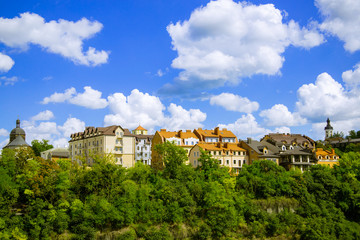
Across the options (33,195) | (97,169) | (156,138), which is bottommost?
(33,195)

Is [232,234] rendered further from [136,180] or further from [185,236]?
[136,180]

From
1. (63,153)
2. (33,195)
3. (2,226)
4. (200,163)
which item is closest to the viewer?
(2,226)

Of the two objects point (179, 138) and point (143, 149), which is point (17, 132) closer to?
point (143, 149)

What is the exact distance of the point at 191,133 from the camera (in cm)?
7344

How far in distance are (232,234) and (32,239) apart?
84.1 ft

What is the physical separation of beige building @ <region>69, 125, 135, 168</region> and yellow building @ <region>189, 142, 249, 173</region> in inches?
514

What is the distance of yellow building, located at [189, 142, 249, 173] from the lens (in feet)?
214

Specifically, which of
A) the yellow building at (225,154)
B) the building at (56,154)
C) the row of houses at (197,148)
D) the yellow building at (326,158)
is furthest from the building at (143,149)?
the yellow building at (326,158)

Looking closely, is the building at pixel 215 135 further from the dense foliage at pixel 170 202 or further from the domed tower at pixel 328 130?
the domed tower at pixel 328 130

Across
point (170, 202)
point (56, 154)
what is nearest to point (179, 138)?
point (170, 202)

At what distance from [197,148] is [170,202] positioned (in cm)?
1796

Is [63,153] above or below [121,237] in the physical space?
above

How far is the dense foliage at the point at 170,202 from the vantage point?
45531mm

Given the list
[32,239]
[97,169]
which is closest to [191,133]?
[97,169]
